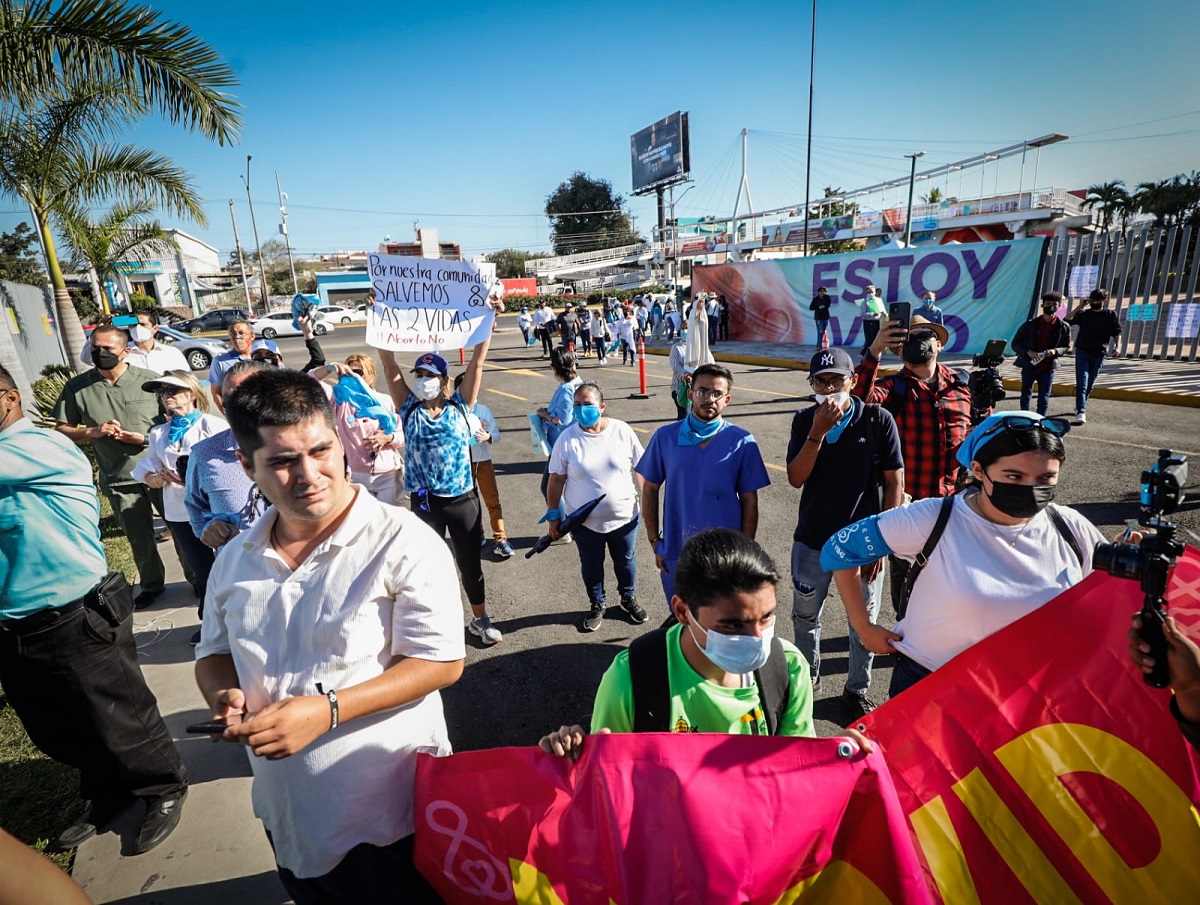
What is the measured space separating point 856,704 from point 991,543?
5.56ft

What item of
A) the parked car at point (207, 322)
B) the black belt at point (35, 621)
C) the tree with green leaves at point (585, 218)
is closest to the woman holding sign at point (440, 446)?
the black belt at point (35, 621)

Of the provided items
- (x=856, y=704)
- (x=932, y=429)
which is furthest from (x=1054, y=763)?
(x=932, y=429)

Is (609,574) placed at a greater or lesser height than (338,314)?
lesser

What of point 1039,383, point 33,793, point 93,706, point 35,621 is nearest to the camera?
point 35,621

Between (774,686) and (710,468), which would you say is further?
(710,468)

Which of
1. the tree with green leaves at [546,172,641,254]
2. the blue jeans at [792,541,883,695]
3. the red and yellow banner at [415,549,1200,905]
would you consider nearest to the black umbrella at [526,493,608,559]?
the blue jeans at [792,541,883,695]

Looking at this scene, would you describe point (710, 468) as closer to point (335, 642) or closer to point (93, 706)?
point (335, 642)

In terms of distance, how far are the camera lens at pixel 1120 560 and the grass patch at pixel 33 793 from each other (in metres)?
4.15

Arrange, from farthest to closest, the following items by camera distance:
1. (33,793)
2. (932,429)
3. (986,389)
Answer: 1. (932,429)
2. (986,389)
3. (33,793)

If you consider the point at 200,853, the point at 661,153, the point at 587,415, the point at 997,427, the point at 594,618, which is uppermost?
the point at 661,153

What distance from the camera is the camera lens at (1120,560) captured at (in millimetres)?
1453

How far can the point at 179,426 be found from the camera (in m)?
3.80

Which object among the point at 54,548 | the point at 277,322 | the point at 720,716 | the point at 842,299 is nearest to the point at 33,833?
the point at 54,548

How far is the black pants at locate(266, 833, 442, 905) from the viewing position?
1700 millimetres
